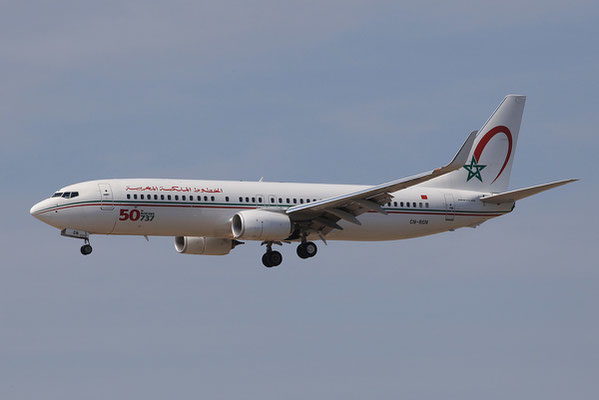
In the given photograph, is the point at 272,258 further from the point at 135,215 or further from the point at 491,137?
the point at 491,137

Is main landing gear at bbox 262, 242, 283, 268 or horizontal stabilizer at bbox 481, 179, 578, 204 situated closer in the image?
horizontal stabilizer at bbox 481, 179, 578, 204

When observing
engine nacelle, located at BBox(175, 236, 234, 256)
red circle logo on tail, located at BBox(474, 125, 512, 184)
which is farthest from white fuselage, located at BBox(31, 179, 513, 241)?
engine nacelle, located at BBox(175, 236, 234, 256)

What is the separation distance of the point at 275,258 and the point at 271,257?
220mm

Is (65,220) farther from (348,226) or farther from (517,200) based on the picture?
(517,200)

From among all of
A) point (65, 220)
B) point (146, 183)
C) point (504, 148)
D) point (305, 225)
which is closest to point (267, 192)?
point (305, 225)

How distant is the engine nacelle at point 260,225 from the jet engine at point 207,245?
16.6 ft

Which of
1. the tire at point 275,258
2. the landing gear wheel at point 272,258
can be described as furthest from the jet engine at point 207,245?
the tire at point 275,258

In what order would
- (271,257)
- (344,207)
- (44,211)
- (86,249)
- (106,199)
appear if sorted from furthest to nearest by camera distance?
(271,257), (344,207), (86,249), (44,211), (106,199)

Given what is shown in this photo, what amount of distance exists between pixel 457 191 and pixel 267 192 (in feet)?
38.0

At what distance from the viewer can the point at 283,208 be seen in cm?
6072

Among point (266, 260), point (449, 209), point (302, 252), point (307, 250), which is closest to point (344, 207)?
point (307, 250)

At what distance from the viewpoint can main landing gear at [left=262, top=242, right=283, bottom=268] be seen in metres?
62.8

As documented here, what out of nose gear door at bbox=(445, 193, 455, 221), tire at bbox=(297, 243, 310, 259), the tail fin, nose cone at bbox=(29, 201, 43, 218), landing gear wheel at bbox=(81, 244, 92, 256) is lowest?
landing gear wheel at bbox=(81, 244, 92, 256)

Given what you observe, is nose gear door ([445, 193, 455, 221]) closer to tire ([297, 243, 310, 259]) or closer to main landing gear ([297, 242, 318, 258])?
main landing gear ([297, 242, 318, 258])
